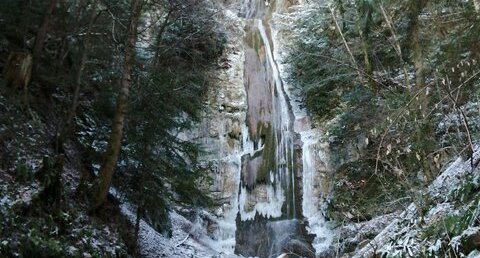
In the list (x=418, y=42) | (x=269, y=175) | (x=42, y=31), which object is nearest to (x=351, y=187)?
(x=269, y=175)

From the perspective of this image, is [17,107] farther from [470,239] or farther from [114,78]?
[470,239]

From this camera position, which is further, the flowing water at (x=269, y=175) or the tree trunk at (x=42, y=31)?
the flowing water at (x=269, y=175)

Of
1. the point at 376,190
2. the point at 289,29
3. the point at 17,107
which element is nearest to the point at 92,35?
the point at 17,107

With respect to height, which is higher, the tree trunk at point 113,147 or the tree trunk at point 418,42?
the tree trunk at point 418,42

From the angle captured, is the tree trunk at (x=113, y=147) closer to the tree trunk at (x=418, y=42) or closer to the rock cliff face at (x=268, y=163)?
the rock cliff face at (x=268, y=163)

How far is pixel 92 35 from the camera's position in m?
8.52

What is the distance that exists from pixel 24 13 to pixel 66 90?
165 cm

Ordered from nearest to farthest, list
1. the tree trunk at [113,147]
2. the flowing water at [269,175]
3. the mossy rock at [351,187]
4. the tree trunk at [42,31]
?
the tree trunk at [113,147] < the tree trunk at [42,31] < the mossy rock at [351,187] < the flowing water at [269,175]

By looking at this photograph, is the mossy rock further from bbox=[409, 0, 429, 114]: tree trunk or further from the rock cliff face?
bbox=[409, 0, 429, 114]: tree trunk

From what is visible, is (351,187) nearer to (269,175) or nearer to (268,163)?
(269,175)

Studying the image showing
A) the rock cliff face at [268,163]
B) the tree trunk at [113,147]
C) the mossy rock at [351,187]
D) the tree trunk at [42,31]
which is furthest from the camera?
the rock cliff face at [268,163]

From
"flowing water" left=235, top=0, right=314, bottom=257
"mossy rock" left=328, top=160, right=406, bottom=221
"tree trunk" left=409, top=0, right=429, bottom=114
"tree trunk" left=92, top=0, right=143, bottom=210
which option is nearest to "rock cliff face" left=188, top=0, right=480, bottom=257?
"flowing water" left=235, top=0, right=314, bottom=257

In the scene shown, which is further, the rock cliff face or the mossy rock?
the rock cliff face

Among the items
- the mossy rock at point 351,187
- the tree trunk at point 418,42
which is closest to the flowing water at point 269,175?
the mossy rock at point 351,187
